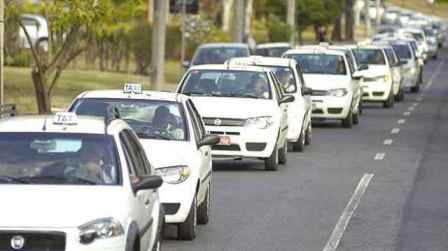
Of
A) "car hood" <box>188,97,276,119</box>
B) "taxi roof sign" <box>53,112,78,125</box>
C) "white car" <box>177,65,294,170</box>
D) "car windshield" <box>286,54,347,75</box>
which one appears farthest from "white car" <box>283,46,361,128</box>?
"taxi roof sign" <box>53,112,78,125</box>

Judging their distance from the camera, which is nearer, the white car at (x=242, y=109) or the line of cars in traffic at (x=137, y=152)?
the line of cars in traffic at (x=137, y=152)

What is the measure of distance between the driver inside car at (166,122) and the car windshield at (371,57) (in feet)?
84.8

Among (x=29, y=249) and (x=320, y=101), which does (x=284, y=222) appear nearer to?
(x=29, y=249)

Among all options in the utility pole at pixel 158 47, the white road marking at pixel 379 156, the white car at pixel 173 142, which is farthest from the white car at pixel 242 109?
the utility pole at pixel 158 47

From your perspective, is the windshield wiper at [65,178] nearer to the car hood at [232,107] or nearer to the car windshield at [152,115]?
the car windshield at [152,115]

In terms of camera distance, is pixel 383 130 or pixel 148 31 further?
pixel 148 31

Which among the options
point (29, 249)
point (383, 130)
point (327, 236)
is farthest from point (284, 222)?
point (383, 130)

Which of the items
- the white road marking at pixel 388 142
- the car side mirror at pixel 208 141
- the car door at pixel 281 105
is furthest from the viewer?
the white road marking at pixel 388 142

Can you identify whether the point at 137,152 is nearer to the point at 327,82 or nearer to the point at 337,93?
the point at 337,93

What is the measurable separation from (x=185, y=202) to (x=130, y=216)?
3963mm

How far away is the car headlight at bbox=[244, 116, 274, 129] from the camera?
72.1 feet

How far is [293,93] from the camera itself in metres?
26.3

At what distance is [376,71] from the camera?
135 feet

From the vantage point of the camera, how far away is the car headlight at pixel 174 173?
47.0 ft
